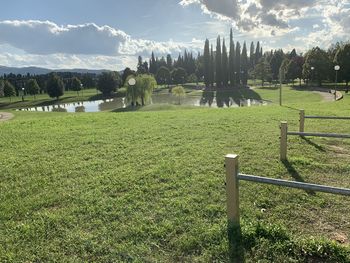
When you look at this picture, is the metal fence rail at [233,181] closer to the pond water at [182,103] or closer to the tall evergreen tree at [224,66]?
the pond water at [182,103]

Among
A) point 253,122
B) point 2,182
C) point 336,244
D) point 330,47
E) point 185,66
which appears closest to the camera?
point 336,244

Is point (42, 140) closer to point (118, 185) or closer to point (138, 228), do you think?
point (118, 185)

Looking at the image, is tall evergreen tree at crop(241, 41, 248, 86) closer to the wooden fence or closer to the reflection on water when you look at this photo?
the reflection on water

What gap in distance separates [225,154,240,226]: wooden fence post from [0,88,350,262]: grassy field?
0.18 meters

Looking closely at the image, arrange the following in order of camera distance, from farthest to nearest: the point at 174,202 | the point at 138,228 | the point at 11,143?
the point at 11,143, the point at 174,202, the point at 138,228

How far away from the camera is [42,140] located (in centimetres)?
987

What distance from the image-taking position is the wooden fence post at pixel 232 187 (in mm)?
3748

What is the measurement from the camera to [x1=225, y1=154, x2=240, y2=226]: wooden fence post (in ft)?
12.3

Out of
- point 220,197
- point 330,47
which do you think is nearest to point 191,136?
point 220,197

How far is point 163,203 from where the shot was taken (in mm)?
4840

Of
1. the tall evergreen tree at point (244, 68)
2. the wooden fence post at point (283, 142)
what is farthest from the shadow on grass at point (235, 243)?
the tall evergreen tree at point (244, 68)

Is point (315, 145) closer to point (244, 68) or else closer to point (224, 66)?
point (224, 66)

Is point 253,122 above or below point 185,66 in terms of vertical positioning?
below

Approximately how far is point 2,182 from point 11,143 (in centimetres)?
382
